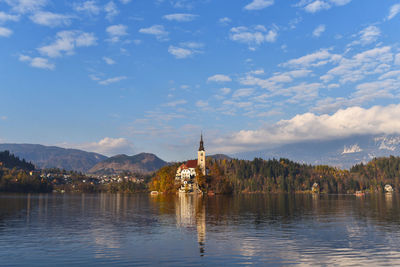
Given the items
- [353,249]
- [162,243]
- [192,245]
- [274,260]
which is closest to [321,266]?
[274,260]

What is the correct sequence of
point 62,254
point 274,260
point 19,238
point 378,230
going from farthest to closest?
point 378,230 → point 19,238 → point 62,254 → point 274,260

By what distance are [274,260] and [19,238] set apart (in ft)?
97.7

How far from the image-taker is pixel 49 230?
49188 millimetres

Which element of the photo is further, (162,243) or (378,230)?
(378,230)

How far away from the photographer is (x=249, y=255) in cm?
3269

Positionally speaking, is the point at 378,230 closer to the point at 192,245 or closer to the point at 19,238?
the point at 192,245

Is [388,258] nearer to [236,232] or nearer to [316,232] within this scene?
[316,232]

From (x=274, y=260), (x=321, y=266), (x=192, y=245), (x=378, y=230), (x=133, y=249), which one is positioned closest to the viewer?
(x=321, y=266)

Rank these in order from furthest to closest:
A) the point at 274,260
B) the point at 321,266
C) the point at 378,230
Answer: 1. the point at 378,230
2. the point at 274,260
3. the point at 321,266

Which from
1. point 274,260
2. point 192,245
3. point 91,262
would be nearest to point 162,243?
point 192,245

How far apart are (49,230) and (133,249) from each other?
19760mm

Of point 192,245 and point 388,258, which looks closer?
point 388,258

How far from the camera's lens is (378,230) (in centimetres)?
5122

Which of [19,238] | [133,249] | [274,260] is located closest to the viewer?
[274,260]
